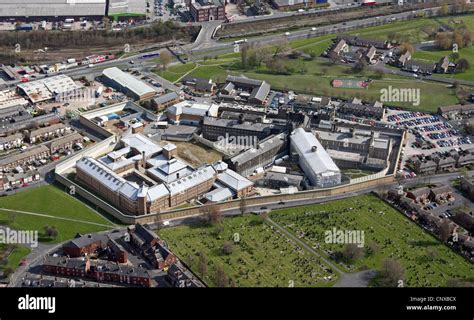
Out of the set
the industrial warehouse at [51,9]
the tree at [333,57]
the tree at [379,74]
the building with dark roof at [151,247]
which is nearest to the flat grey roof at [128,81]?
the industrial warehouse at [51,9]

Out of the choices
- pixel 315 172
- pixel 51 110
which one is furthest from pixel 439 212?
pixel 51 110

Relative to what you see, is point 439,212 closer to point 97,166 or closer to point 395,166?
point 395,166

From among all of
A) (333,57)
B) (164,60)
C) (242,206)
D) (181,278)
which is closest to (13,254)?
(181,278)

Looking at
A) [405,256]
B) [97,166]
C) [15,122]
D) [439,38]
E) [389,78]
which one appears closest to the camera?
[405,256]

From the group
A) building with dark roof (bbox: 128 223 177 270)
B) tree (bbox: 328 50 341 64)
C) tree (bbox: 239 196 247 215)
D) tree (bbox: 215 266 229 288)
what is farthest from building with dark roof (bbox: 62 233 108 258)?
tree (bbox: 328 50 341 64)

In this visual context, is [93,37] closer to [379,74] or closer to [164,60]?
[164,60]

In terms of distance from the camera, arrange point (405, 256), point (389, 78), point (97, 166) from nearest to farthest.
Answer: point (405, 256)
point (97, 166)
point (389, 78)
